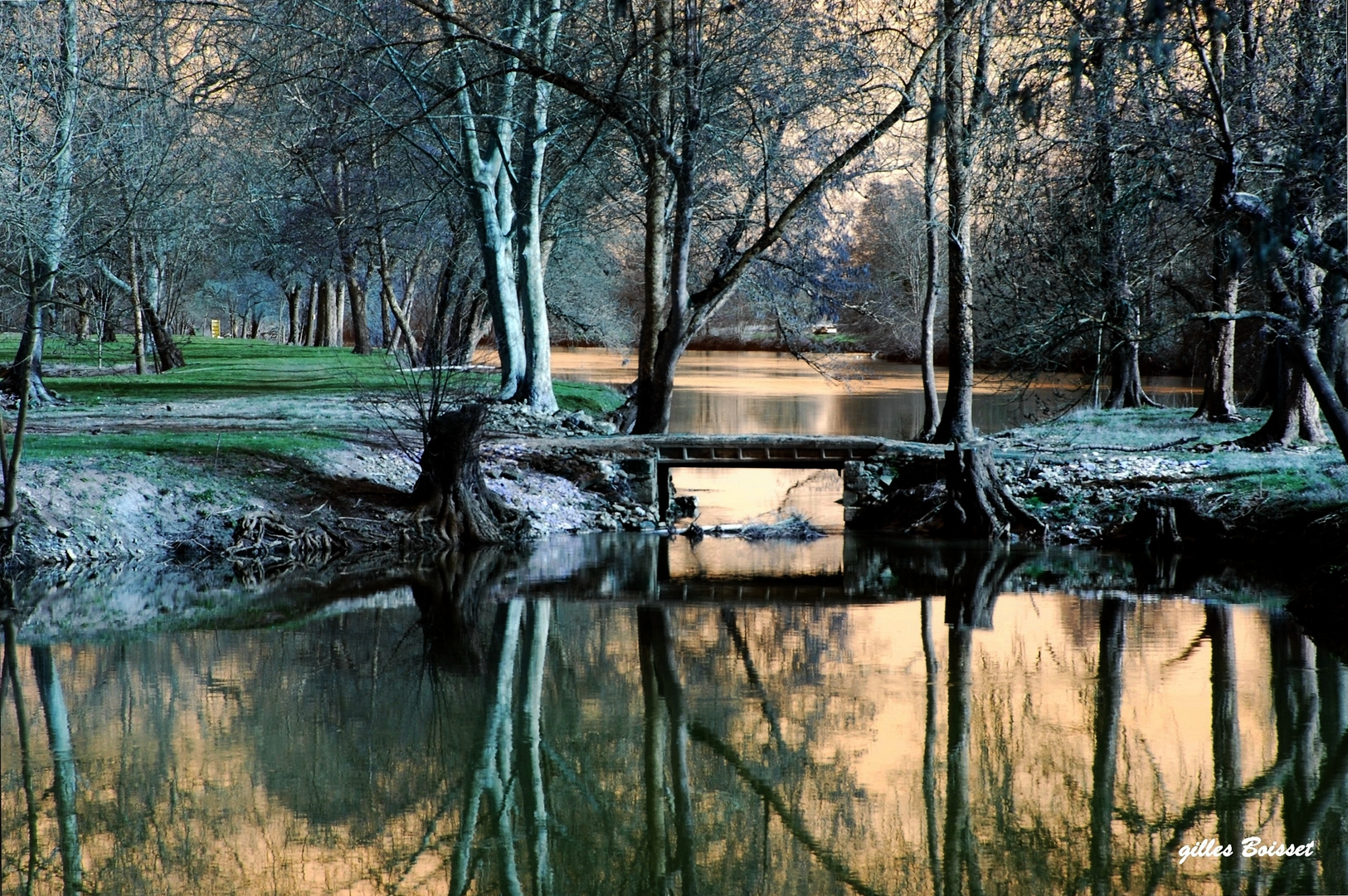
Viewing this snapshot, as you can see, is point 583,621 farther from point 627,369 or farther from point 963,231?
point 627,369

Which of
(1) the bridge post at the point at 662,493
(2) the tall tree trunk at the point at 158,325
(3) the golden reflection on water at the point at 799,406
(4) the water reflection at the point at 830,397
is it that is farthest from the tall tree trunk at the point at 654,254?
(2) the tall tree trunk at the point at 158,325

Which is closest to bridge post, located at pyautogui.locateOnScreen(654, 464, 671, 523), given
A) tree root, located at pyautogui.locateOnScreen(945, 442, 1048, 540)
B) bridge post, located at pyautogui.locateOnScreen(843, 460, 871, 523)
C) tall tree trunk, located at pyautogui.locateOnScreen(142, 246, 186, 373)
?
bridge post, located at pyautogui.locateOnScreen(843, 460, 871, 523)

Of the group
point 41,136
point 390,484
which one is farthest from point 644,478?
point 41,136

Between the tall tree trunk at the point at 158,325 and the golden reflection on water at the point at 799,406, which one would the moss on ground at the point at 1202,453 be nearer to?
the golden reflection on water at the point at 799,406

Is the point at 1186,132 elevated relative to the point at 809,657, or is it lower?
elevated

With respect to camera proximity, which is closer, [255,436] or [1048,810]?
[1048,810]

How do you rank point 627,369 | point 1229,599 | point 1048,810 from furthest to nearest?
point 627,369, point 1229,599, point 1048,810

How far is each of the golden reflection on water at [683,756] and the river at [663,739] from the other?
0.03 m

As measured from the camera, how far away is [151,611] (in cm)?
1207

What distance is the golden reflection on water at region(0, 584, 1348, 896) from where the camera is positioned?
6559mm

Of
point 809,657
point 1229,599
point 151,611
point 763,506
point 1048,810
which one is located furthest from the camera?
point 763,506

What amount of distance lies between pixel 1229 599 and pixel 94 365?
32.2m

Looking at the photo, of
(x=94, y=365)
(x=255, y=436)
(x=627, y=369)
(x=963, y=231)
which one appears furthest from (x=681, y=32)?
(x=627, y=369)

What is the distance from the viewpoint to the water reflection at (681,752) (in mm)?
6543
